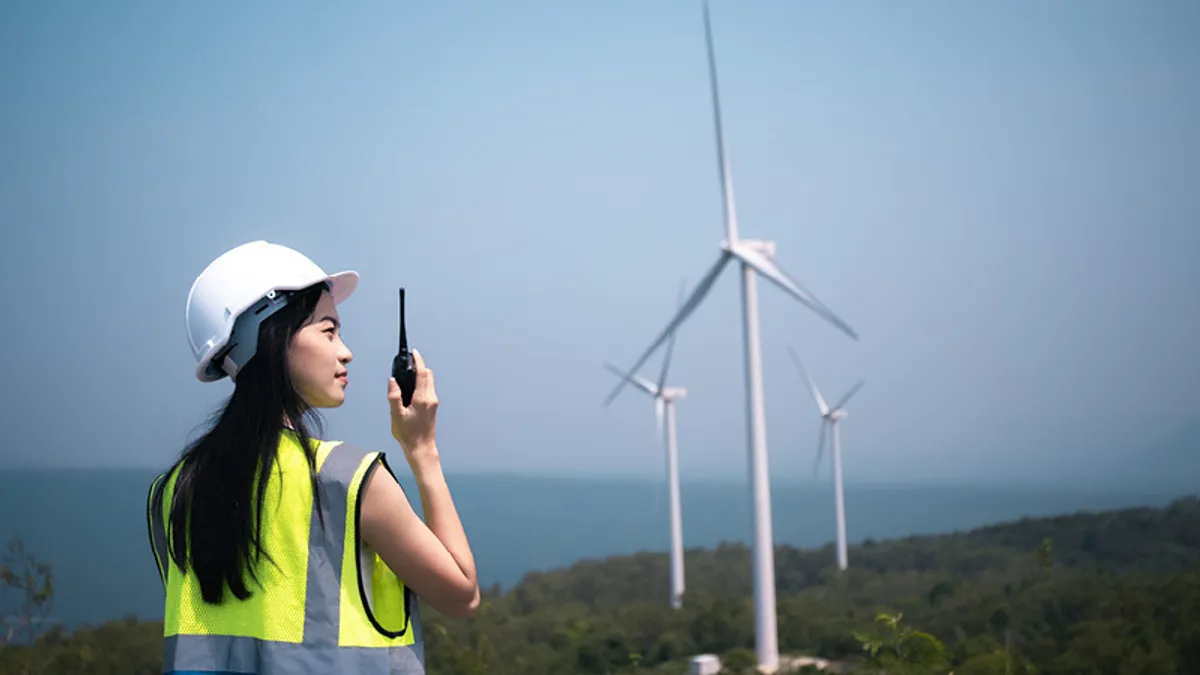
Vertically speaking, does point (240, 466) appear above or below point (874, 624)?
above

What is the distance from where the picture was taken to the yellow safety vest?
8.84 feet

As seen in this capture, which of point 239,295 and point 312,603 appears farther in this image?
point 239,295

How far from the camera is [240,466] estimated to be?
2832 millimetres

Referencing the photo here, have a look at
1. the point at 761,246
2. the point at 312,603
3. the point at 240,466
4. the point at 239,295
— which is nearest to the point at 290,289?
the point at 239,295

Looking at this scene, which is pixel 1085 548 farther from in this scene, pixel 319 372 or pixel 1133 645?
pixel 319 372

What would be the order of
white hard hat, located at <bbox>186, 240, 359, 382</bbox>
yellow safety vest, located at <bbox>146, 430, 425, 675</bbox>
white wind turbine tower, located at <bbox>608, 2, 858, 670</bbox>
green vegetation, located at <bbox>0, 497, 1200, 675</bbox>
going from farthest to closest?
white wind turbine tower, located at <bbox>608, 2, 858, 670</bbox>, green vegetation, located at <bbox>0, 497, 1200, 675</bbox>, white hard hat, located at <bbox>186, 240, 359, 382</bbox>, yellow safety vest, located at <bbox>146, 430, 425, 675</bbox>

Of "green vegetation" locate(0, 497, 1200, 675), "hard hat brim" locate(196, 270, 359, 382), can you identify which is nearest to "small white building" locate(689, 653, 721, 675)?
"green vegetation" locate(0, 497, 1200, 675)

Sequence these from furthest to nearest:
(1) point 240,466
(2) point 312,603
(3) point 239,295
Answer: (3) point 239,295 → (1) point 240,466 → (2) point 312,603

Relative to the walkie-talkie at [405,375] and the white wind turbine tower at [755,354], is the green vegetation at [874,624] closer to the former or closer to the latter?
the white wind turbine tower at [755,354]

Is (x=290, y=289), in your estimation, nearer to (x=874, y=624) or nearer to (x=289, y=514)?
(x=289, y=514)

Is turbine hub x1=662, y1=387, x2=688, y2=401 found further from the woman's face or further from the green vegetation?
the woman's face

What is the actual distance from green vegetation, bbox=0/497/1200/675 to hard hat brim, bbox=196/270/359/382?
28.2ft

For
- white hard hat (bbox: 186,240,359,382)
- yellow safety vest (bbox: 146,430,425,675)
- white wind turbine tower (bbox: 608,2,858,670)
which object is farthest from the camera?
white wind turbine tower (bbox: 608,2,858,670)

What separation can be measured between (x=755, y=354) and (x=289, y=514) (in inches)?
974
